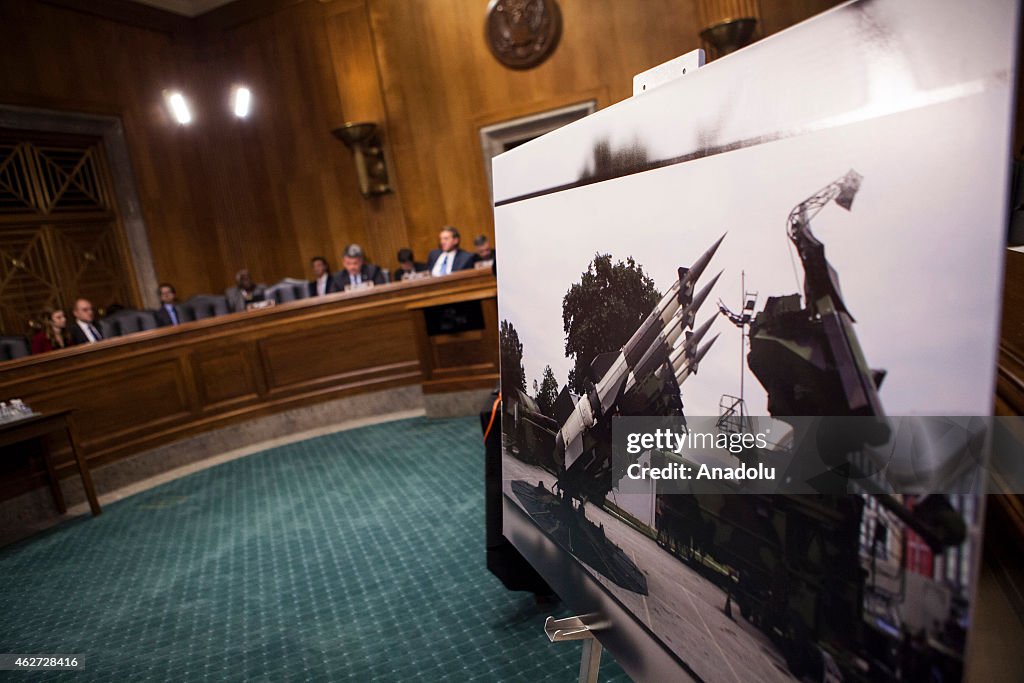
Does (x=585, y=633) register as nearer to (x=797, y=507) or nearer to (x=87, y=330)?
(x=797, y=507)

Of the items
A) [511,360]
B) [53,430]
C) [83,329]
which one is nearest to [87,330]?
[83,329]

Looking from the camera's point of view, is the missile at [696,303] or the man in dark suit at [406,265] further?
the man in dark suit at [406,265]

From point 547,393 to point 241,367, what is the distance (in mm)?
4872

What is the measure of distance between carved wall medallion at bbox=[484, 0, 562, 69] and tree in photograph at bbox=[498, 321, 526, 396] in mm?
6445

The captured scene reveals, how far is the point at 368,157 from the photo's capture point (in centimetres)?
776

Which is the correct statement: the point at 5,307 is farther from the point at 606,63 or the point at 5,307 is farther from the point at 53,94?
the point at 606,63

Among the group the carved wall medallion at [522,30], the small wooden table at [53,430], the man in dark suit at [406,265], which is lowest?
the small wooden table at [53,430]

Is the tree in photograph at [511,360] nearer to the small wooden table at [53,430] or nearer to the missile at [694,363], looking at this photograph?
the missile at [694,363]

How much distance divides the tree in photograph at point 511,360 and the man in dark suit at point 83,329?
5.33 metres

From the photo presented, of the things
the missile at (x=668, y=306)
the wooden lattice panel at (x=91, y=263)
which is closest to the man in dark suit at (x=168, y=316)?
the wooden lattice panel at (x=91, y=263)

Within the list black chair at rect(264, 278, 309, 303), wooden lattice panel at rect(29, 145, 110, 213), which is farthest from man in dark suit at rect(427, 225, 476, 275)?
wooden lattice panel at rect(29, 145, 110, 213)

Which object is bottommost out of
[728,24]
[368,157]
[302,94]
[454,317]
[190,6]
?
[454,317]

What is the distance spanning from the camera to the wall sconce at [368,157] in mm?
7586

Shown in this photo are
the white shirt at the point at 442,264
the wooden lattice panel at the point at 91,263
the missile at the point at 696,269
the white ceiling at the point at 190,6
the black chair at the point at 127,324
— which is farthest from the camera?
the white ceiling at the point at 190,6
